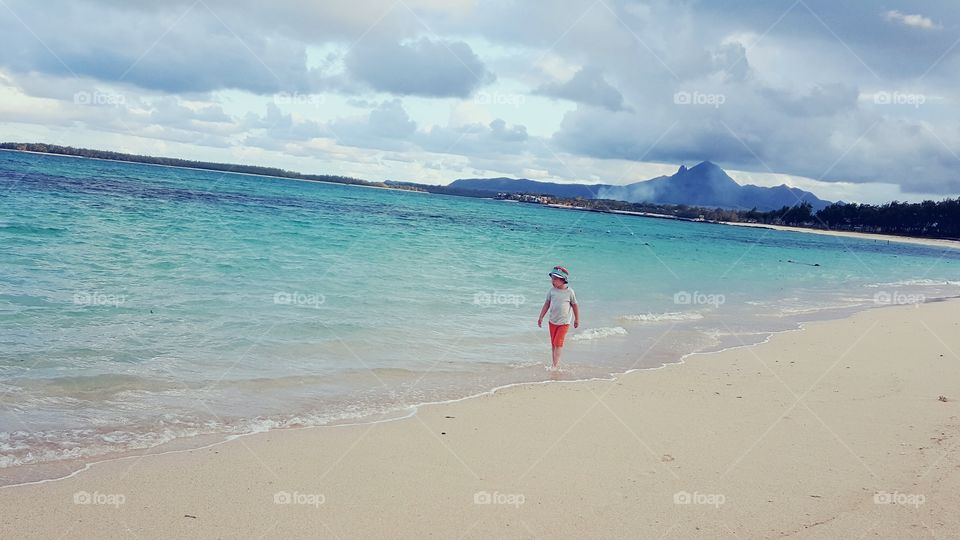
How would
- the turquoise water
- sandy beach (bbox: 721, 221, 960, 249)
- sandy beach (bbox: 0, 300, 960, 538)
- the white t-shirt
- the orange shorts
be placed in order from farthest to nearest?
1. sandy beach (bbox: 721, 221, 960, 249)
2. the white t-shirt
3. the orange shorts
4. the turquoise water
5. sandy beach (bbox: 0, 300, 960, 538)

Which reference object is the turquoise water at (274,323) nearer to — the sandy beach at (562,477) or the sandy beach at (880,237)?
the sandy beach at (562,477)

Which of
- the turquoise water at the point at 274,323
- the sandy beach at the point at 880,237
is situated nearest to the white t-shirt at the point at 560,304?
the turquoise water at the point at 274,323

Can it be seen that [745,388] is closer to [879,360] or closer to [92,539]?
[879,360]

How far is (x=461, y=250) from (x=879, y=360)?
Answer: 21.1 meters

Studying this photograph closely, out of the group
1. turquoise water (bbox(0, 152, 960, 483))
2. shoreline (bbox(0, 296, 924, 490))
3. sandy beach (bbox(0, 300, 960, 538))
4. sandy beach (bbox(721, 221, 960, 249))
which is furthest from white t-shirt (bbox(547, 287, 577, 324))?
sandy beach (bbox(721, 221, 960, 249))

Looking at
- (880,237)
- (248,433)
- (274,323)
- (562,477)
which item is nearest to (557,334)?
(562,477)

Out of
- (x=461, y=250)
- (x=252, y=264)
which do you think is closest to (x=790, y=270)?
(x=461, y=250)

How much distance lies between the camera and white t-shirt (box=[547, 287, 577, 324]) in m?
11.0

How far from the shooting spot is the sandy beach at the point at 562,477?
4.92 meters

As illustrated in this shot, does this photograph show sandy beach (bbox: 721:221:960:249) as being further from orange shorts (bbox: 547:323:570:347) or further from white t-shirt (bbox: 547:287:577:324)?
orange shorts (bbox: 547:323:570:347)

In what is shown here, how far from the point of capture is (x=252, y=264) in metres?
19.8

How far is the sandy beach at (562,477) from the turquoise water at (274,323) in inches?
35.7

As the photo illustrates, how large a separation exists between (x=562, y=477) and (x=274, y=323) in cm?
794

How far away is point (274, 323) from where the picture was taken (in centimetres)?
1234
